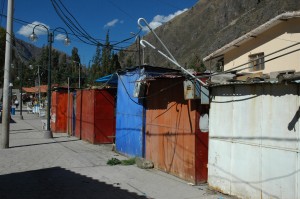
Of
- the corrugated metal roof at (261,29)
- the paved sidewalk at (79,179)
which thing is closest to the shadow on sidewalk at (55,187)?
the paved sidewalk at (79,179)

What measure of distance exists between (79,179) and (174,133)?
8.78ft

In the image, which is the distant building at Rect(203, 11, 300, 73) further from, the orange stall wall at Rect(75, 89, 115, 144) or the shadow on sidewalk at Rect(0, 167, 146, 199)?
the shadow on sidewalk at Rect(0, 167, 146, 199)

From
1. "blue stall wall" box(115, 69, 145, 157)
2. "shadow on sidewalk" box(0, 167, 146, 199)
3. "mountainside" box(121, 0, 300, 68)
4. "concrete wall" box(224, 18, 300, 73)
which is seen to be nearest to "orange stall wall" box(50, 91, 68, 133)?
"blue stall wall" box(115, 69, 145, 157)

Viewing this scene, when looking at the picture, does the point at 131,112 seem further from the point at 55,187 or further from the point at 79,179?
the point at 55,187

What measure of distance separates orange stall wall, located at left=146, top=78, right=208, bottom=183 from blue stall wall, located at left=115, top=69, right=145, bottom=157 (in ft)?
1.77

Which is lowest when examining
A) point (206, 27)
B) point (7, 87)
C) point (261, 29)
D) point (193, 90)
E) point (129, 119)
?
point (129, 119)

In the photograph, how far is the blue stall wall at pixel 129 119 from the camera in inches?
515

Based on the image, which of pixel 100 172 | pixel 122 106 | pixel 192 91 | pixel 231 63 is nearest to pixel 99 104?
pixel 122 106

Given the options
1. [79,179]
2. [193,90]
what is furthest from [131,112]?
[193,90]

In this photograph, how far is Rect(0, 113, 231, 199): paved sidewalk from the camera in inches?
340

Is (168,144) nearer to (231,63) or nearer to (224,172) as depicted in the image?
(224,172)

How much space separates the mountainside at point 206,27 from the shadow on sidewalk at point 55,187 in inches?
2766

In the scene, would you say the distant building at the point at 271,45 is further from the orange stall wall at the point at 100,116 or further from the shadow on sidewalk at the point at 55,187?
the shadow on sidewalk at the point at 55,187

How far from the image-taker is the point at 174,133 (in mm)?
10695
